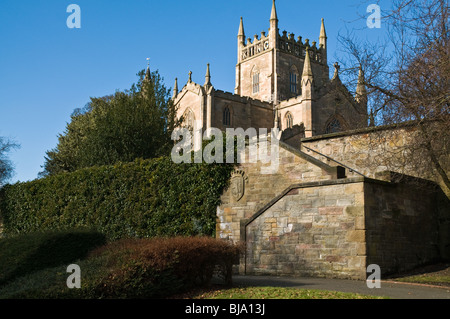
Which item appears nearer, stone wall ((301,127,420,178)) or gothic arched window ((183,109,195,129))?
stone wall ((301,127,420,178))

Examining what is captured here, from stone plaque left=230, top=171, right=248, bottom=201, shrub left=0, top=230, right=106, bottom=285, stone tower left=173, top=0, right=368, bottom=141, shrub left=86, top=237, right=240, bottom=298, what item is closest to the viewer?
shrub left=86, top=237, right=240, bottom=298

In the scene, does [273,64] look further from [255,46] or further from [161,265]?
[161,265]

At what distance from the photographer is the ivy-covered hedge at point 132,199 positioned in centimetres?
1878

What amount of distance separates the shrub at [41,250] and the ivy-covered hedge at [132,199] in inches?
107

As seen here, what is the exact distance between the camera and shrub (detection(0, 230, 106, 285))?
14797 mm

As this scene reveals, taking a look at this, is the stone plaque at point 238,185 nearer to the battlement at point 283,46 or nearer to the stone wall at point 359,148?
the stone wall at point 359,148

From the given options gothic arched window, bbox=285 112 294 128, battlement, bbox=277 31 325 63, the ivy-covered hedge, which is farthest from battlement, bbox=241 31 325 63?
the ivy-covered hedge

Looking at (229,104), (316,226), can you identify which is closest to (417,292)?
(316,226)

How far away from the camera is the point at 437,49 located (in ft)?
38.2

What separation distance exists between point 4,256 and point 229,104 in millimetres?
40817

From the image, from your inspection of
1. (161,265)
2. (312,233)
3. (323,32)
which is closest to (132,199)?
(312,233)
